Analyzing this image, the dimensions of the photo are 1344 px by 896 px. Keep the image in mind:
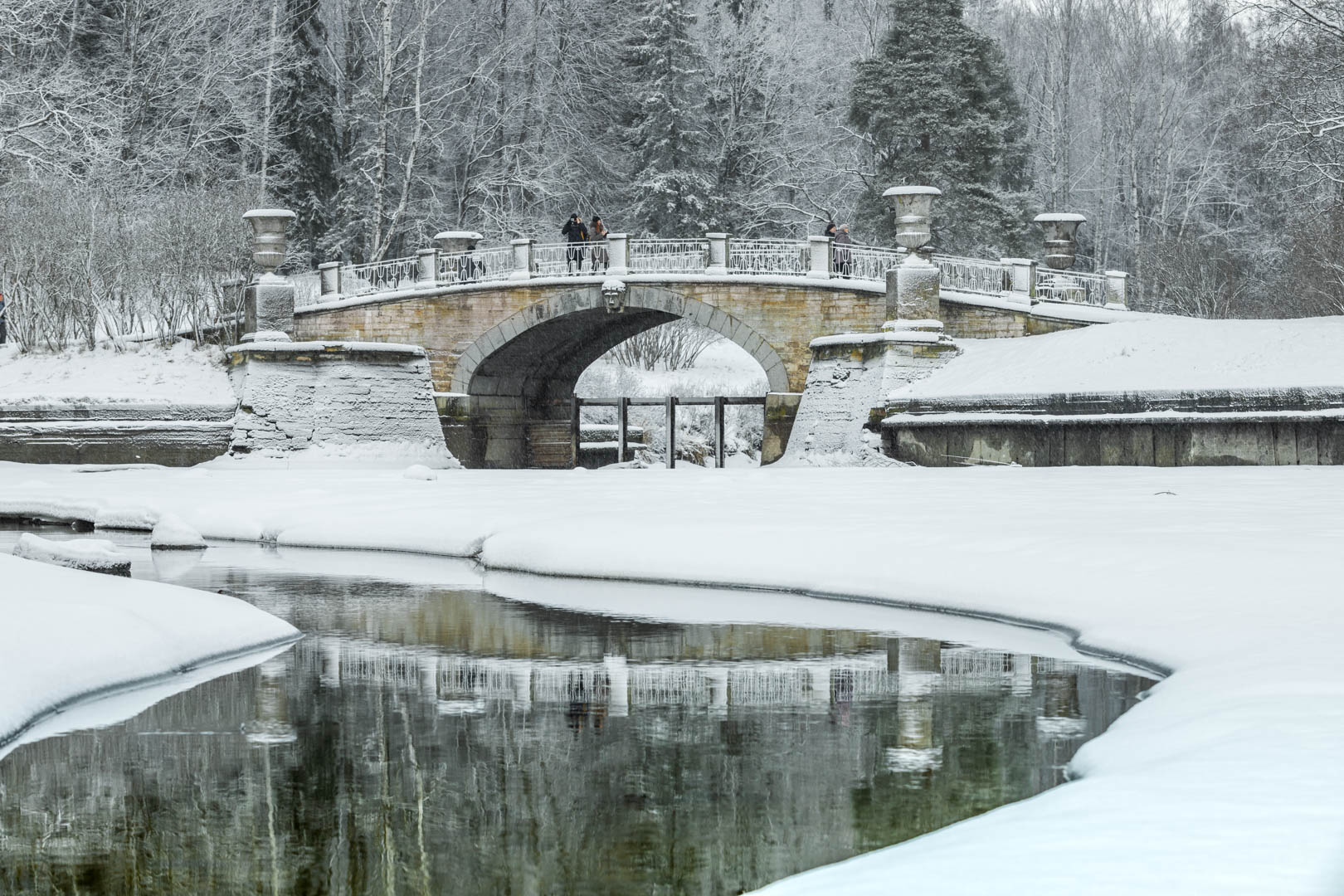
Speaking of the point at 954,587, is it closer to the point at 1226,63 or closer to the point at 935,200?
the point at 935,200

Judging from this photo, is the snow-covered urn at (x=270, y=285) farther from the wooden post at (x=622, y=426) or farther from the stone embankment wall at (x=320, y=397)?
the wooden post at (x=622, y=426)

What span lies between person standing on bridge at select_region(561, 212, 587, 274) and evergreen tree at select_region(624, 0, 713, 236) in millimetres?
8017

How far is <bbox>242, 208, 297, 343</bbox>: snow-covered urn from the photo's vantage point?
27875mm

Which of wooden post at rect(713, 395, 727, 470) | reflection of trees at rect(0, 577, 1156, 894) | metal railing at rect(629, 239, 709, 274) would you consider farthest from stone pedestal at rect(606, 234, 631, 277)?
reflection of trees at rect(0, 577, 1156, 894)

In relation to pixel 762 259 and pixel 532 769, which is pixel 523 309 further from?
pixel 532 769

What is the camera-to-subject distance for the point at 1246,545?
1055 cm

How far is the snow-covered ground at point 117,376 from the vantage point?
94.9ft

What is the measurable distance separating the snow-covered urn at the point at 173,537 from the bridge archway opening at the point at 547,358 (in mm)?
13181

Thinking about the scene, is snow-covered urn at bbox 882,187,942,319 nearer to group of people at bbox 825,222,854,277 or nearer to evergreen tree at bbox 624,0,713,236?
group of people at bbox 825,222,854,277

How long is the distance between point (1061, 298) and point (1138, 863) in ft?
78.3

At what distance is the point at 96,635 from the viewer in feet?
26.9

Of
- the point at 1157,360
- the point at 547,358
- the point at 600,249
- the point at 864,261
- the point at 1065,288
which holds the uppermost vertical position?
the point at 600,249

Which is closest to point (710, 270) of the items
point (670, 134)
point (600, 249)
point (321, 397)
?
point (600, 249)

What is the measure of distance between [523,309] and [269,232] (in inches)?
184
